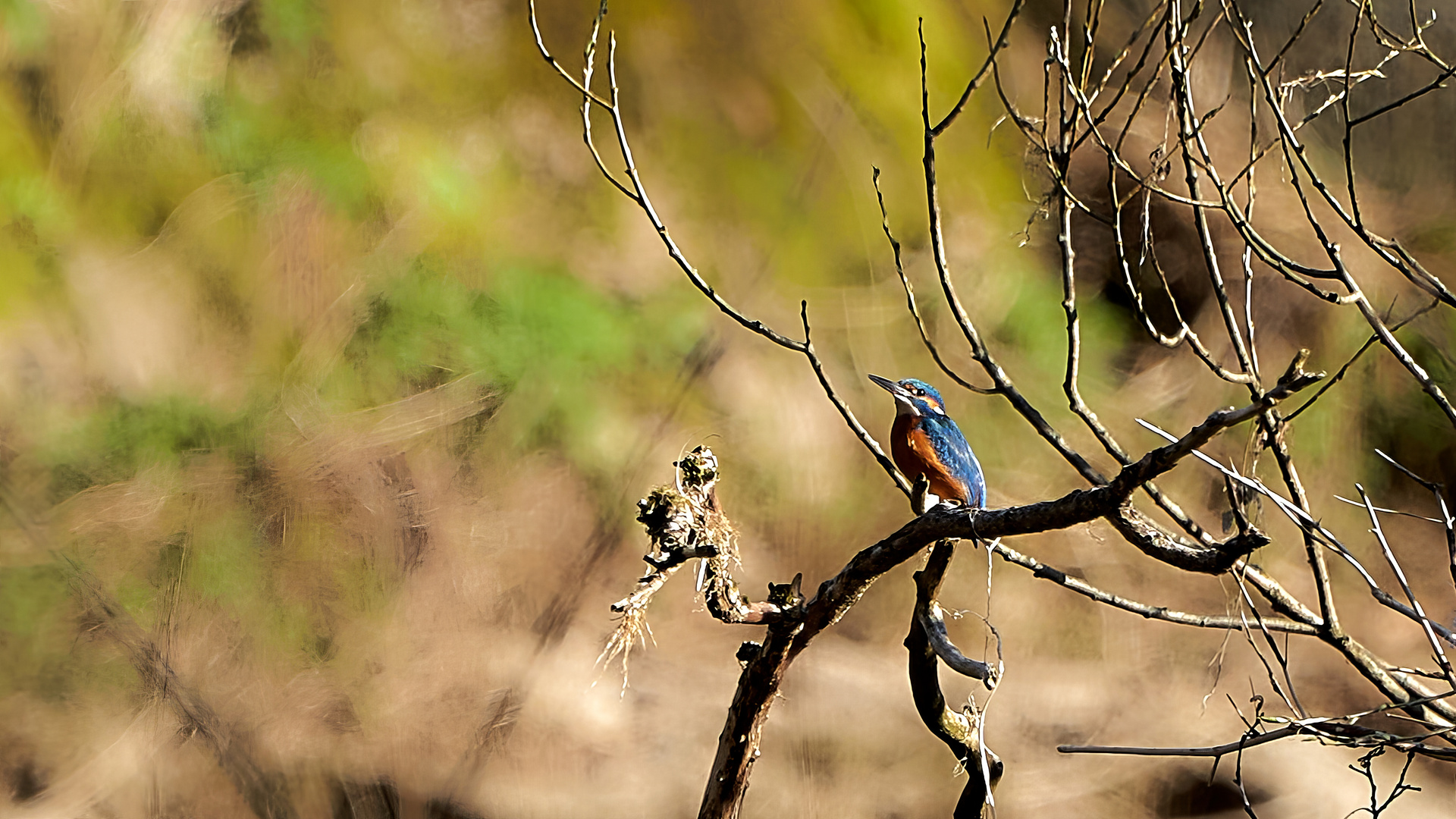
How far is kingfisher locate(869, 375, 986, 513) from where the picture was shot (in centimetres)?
165

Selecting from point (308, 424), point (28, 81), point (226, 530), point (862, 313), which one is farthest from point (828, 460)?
point (28, 81)

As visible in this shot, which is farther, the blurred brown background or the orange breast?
the blurred brown background

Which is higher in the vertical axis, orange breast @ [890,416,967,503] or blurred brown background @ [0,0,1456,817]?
blurred brown background @ [0,0,1456,817]

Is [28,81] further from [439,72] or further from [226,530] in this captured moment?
[226,530]

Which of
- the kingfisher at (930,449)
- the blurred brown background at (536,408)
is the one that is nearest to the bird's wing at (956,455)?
the kingfisher at (930,449)

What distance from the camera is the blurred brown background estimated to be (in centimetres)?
262

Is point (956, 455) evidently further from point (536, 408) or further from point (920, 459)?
point (536, 408)

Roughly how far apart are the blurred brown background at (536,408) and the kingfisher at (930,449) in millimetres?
1152

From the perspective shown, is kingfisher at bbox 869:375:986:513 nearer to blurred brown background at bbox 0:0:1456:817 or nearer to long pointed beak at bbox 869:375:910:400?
long pointed beak at bbox 869:375:910:400

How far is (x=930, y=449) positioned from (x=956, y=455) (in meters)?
0.07

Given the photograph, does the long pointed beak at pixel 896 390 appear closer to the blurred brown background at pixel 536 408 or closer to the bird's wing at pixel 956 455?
the bird's wing at pixel 956 455

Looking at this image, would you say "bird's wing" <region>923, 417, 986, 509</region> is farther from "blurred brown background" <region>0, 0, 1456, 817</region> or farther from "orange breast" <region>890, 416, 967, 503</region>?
"blurred brown background" <region>0, 0, 1456, 817</region>

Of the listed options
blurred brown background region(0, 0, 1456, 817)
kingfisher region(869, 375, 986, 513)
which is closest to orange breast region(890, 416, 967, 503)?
kingfisher region(869, 375, 986, 513)

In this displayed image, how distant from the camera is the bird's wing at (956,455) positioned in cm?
167
